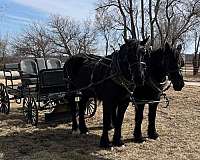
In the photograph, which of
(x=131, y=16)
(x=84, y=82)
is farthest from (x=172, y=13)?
(x=84, y=82)

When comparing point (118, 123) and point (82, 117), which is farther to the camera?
point (82, 117)

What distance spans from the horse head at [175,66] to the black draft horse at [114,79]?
0.65 metres

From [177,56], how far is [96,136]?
2.71 meters

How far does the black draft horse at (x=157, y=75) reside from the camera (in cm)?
729

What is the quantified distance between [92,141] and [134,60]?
2.29 meters

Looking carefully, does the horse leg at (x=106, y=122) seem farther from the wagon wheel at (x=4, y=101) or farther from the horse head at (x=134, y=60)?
the wagon wheel at (x=4, y=101)

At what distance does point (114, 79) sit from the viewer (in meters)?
7.16

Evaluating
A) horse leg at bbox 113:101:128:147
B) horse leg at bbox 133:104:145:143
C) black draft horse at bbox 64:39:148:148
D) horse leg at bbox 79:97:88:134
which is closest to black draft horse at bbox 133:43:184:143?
horse leg at bbox 133:104:145:143

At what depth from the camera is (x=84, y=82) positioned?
8680 mm

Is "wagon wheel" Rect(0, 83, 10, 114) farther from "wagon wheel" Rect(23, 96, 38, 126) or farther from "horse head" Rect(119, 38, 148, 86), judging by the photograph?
"horse head" Rect(119, 38, 148, 86)

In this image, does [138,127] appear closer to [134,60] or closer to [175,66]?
[175,66]

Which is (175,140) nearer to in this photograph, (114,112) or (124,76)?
(114,112)

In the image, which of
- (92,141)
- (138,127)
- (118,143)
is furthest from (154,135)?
(92,141)

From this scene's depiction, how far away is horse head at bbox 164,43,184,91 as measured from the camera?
7.27 m
